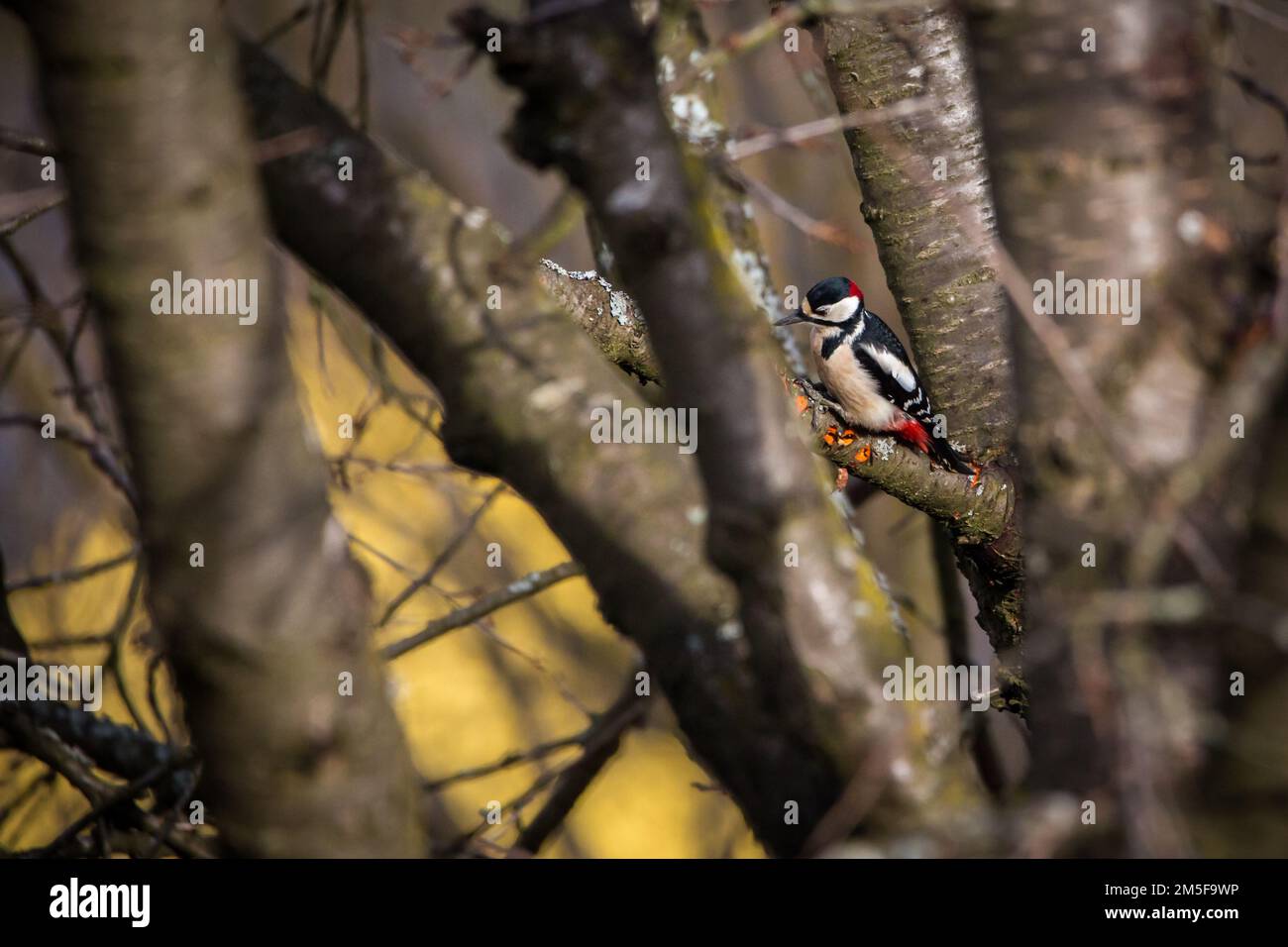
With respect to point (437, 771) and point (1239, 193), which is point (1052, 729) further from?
point (437, 771)

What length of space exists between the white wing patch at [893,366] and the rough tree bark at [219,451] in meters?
3.67

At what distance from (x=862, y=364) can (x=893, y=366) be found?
13 centimetres

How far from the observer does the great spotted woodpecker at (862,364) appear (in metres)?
4.54

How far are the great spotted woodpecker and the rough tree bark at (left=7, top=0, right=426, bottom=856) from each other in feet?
10.3

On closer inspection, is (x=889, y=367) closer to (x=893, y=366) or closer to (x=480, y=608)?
(x=893, y=366)

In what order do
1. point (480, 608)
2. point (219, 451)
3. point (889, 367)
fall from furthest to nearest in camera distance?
point (889, 367) < point (480, 608) < point (219, 451)

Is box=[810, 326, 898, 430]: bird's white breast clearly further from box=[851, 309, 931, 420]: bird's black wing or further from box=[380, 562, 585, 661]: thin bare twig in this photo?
box=[380, 562, 585, 661]: thin bare twig

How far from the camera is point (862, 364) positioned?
4.87 metres

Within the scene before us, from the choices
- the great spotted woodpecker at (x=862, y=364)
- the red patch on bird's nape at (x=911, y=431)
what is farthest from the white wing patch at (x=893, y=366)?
the red patch on bird's nape at (x=911, y=431)

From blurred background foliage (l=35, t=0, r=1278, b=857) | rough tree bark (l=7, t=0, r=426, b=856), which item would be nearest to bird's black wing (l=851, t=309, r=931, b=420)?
blurred background foliage (l=35, t=0, r=1278, b=857)

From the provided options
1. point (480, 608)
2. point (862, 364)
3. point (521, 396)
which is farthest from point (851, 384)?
point (521, 396)

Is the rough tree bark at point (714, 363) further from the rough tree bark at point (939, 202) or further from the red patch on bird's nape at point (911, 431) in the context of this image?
the red patch on bird's nape at point (911, 431)

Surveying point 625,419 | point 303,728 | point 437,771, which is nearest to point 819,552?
point 625,419

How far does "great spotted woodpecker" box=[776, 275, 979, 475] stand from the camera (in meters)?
4.54
